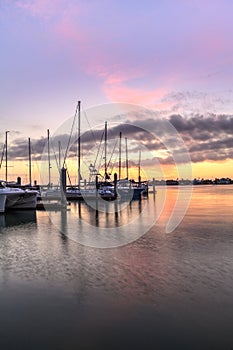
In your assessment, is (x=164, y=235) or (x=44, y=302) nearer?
(x=44, y=302)

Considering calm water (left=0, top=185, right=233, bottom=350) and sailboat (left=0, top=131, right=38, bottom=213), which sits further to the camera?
sailboat (left=0, top=131, right=38, bottom=213)

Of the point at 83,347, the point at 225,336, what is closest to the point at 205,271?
the point at 225,336

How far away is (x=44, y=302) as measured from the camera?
733 cm

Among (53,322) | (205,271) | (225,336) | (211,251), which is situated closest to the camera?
(225,336)

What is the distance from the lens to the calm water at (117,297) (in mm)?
5699

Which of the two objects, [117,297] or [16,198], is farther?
[16,198]

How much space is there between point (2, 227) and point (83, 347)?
1609 cm

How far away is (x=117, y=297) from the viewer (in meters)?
7.54

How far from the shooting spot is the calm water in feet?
18.7

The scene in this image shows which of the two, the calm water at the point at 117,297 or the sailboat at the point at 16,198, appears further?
the sailboat at the point at 16,198

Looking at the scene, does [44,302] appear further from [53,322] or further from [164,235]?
[164,235]

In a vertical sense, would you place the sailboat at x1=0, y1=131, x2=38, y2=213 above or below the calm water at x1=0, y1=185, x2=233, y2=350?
above

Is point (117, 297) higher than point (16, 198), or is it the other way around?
point (16, 198)

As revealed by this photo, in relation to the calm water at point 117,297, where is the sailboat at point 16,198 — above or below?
above
